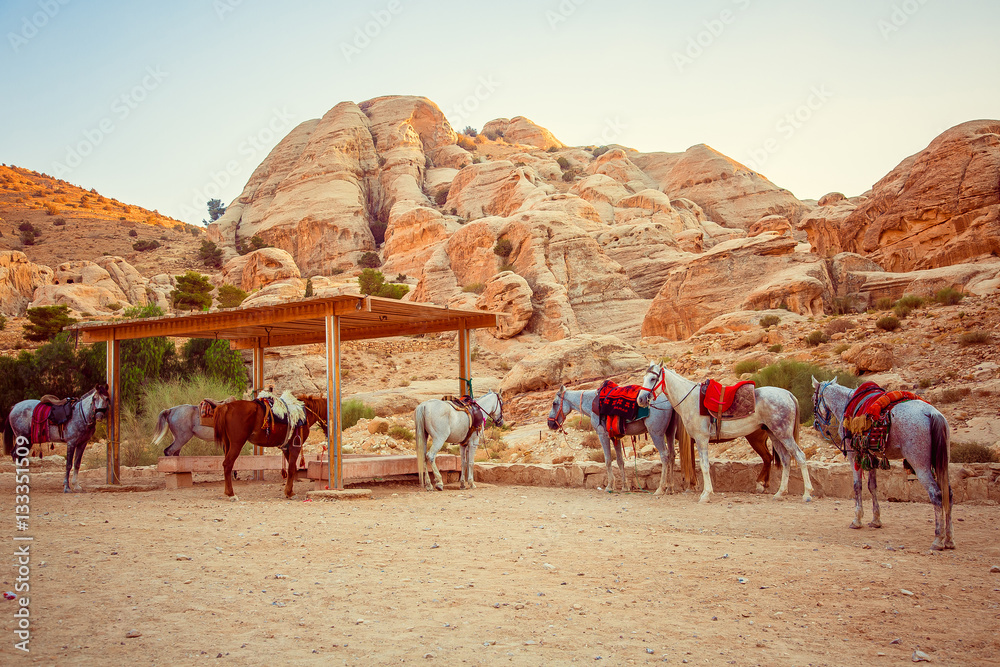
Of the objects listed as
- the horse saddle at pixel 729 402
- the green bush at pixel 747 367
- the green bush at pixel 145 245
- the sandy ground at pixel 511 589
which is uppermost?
the green bush at pixel 145 245

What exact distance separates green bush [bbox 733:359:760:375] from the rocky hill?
124 cm

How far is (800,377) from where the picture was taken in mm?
16141

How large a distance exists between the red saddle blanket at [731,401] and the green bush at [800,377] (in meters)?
5.28

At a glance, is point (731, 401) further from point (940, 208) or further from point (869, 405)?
point (940, 208)

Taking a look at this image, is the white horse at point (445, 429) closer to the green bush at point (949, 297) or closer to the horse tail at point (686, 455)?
the horse tail at point (686, 455)

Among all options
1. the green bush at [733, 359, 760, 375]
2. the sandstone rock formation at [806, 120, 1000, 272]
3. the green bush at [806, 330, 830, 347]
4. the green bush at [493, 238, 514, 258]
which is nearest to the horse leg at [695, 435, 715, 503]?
the green bush at [733, 359, 760, 375]

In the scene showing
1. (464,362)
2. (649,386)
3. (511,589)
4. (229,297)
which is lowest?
(511,589)

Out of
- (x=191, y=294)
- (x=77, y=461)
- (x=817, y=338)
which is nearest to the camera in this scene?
(x=77, y=461)

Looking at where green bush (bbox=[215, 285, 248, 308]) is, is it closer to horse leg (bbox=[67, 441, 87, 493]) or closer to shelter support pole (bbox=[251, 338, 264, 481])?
shelter support pole (bbox=[251, 338, 264, 481])

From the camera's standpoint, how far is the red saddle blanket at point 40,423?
11.9 metres

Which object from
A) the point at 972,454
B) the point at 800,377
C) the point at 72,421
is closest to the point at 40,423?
the point at 72,421

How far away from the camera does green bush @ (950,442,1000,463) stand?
10.2 metres

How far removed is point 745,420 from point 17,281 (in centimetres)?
5107

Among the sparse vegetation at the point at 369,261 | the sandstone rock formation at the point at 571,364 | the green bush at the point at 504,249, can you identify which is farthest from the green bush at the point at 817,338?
the sparse vegetation at the point at 369,261
